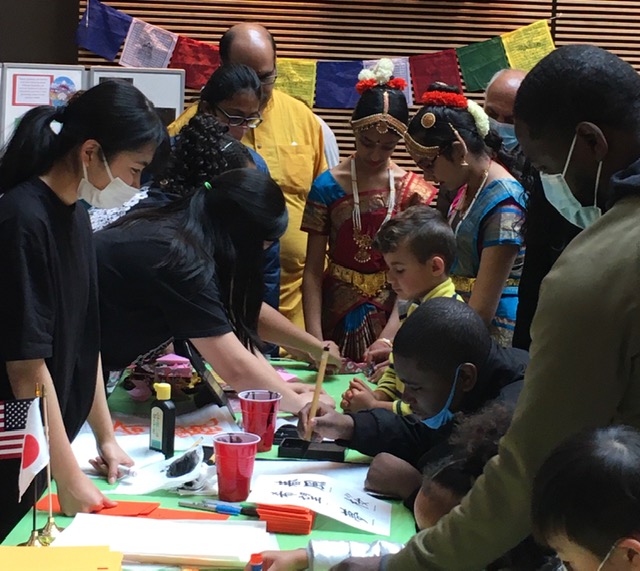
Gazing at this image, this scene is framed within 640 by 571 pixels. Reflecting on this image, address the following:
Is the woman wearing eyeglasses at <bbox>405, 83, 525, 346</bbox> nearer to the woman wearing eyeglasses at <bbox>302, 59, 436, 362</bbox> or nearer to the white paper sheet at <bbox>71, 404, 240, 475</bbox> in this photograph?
the woman wearing eyeglasses at <bbox>302, 59, 436, 362</bbox>

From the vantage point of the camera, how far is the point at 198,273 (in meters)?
2.17

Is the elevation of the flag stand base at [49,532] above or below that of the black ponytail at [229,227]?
below

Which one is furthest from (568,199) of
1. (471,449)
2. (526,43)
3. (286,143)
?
(526,43)

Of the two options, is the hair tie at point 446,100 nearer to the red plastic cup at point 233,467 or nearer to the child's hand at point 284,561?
the red plastic cup at point 233,467

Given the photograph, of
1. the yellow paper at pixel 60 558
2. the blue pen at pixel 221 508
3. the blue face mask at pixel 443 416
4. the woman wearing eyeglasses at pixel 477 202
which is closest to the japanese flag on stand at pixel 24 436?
the yellow paper at pixel 60 558

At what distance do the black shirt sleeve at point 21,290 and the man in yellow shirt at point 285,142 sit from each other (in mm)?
2004

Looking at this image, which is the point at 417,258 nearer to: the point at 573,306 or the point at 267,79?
the point at 267,79

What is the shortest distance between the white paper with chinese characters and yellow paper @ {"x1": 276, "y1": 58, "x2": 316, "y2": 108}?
3647mm

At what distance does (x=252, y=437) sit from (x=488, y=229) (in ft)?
3.93

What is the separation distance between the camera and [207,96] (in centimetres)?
331

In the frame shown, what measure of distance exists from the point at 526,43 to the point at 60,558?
4549 mm

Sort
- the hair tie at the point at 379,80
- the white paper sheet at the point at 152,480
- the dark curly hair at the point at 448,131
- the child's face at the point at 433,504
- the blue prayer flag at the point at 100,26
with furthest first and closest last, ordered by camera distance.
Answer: the blue prayer flag at the point at 100,26 < the hair tie at the point at 379,80 < the dark curly hair at the point at 448,131 < the white paper sheet at the point at 152,480 < the child's face at the point at 433,504

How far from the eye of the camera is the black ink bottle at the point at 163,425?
196 cm

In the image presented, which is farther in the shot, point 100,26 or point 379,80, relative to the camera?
point 100,26
